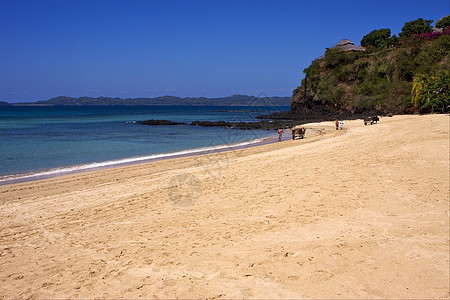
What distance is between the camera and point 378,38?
53.7 metres

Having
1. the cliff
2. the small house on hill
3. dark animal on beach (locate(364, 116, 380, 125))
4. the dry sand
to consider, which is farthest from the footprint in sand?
the small house on hill

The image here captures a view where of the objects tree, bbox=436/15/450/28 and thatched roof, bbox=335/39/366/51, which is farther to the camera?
thatched roof, bbox=335/39/366/51

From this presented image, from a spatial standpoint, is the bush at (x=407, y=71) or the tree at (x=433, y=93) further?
the bush at (x=407, y=71)

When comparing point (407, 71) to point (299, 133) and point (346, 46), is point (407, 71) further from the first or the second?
point (299, 133)

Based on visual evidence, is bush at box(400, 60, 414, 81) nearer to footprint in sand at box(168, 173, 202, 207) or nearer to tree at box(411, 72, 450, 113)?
tree at box(411, 72, 450, 113)

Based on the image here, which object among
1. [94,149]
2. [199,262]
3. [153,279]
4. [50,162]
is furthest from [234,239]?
[94,149]

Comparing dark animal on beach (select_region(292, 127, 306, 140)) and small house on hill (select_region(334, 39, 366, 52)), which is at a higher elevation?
small house on hill (select_region(334, 39, 366, 52))

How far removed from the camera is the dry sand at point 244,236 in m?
4.13

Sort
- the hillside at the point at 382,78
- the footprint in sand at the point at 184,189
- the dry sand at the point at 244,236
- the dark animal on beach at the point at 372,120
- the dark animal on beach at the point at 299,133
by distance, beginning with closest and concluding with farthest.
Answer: the dry sand at the point at 244,236 → the footprint in sand at the point at 184,189 → the dark animal on beach at the point at 299,133 → the dark animal on beach at the point at 372,120 → the hillside at the point at 382,78

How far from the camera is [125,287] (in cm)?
420

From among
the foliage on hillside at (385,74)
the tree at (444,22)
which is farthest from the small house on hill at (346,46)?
the tree at (444,22)

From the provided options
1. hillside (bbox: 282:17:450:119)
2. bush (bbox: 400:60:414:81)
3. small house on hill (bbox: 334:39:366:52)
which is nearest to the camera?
hillside (bbox: 282:17:450:119)

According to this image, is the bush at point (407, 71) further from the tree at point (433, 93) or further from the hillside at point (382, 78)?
the tree at point (433, 93)

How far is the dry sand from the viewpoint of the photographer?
13.5ft
